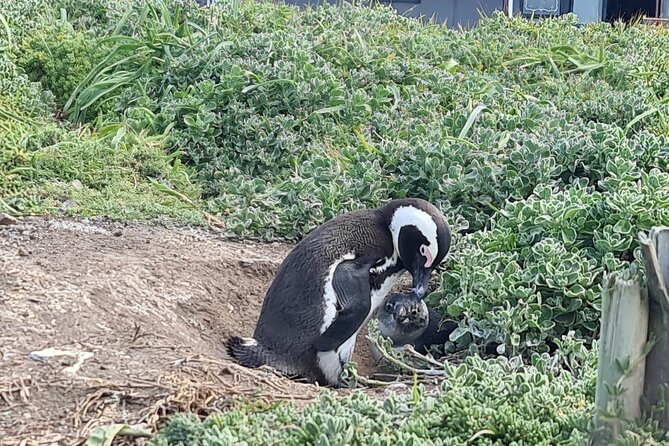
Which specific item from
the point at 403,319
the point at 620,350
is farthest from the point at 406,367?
the point at 620,350

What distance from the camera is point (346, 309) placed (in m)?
4.23

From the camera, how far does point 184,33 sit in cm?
863

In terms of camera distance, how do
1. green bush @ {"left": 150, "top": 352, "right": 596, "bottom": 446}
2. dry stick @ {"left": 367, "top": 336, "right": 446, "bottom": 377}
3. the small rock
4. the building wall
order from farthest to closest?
1. the building wall
2. the small rock
3. dry stick @ {"left": 367, "top": 336, "right": 446, "bottom": 377}
4. green bush @ {"left": 150, "top": 352, "right": 596, "bottom": 446}

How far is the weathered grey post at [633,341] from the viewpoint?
7.98 ft

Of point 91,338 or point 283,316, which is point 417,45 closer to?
point 283,316

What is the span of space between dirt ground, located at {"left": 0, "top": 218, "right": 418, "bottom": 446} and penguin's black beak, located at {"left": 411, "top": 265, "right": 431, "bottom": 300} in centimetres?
48

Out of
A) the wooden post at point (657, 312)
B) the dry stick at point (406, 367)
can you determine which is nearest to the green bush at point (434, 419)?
the wooden post at point (657, 312)

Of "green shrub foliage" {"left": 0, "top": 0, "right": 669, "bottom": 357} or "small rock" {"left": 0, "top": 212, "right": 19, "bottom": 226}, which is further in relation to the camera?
"small rock" {"left": 0, "top": 212, "right": 19, "bottom": 226}

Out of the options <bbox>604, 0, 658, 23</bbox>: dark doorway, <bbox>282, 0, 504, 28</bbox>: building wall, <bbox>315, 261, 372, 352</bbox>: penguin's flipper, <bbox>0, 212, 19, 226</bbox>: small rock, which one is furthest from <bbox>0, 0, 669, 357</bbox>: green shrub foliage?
<bbox>604, 0, 658, 23</bbox>: dark doorway

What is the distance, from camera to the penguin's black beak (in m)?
4.52

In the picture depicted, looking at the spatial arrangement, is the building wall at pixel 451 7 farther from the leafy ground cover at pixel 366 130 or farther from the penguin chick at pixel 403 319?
the penguin chick at pixel 403 319

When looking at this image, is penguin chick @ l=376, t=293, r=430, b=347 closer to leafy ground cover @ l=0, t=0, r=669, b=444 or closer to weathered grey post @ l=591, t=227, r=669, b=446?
leafy ground cover @ l=0, t=0, r=669, b=444

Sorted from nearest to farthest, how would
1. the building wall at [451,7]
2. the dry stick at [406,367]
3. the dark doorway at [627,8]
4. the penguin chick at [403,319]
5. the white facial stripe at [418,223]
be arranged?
the dry stick at [406,367] < the white facial stripe at [418,223] < the penguin chick at [403,319] < the building wall at [451,7] < the dark doorway at [627,8]

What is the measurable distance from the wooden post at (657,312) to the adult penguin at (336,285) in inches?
72.0
